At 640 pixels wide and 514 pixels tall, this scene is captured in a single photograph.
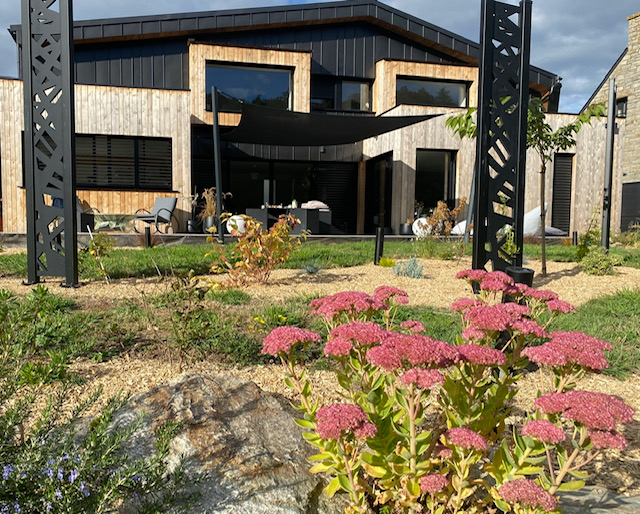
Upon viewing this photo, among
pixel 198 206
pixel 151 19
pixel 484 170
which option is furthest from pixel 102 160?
pixel 484 170

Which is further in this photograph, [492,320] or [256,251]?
[256,251]

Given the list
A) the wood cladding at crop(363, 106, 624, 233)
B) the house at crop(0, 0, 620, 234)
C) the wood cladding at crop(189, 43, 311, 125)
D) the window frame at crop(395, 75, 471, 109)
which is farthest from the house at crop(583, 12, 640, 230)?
the wood cladding at crop(189, 43, 311, 125)

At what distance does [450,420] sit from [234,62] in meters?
13.4

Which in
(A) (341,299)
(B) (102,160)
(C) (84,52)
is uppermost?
(C) (84,52)

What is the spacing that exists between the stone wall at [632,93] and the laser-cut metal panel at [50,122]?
18.8 metres

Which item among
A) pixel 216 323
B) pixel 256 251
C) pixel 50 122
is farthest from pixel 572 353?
pixel 50 122

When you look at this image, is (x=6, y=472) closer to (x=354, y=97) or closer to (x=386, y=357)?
(x=386, y=357)

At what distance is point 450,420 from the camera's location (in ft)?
5.21

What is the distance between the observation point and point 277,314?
13.2 ft

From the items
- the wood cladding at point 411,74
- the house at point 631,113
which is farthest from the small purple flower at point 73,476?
the house at point 631,113

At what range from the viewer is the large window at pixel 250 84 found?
13.9m

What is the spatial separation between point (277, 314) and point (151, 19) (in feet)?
41.3

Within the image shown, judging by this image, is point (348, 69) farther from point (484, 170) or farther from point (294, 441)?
point (294, 441)

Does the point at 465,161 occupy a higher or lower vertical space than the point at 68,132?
higher
